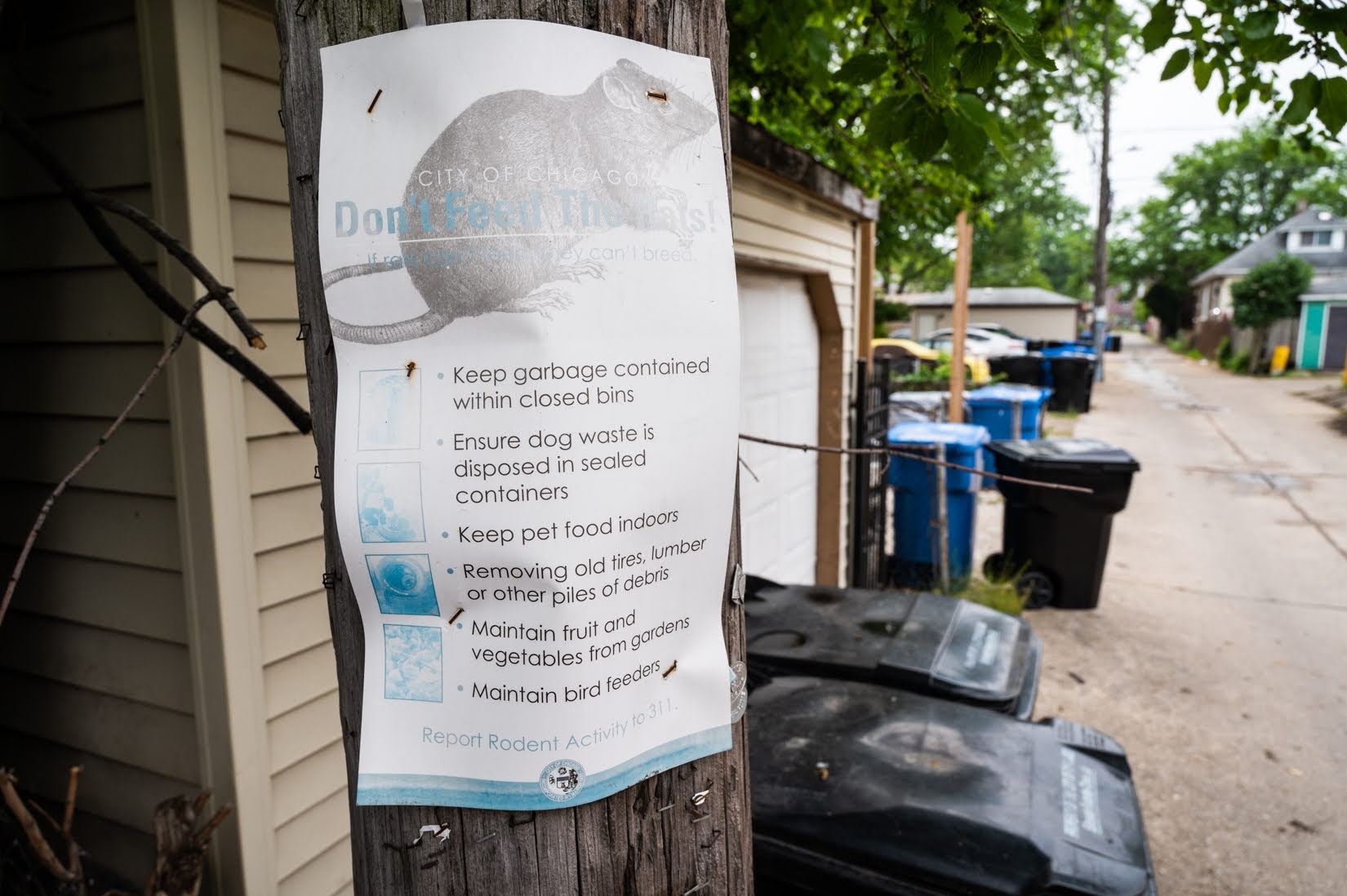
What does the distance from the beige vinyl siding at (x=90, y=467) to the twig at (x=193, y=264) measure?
1.58ft

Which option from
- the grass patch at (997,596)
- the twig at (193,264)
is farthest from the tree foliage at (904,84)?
the grass patch at (997,596)

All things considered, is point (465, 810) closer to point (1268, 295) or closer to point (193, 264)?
point (193, 264)

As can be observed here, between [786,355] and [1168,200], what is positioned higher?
[1168,200]

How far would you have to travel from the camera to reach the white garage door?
4.94 meters

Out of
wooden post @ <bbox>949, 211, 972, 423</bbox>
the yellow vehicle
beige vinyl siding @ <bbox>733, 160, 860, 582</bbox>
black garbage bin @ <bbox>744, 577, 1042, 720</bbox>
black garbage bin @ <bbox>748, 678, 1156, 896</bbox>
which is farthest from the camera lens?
the yellow vehicle

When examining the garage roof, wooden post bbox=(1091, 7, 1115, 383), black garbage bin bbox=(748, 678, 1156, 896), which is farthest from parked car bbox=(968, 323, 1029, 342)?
black garbage bin bbox=(748, 678, 1156, 896)

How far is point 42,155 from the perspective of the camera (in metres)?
1.79

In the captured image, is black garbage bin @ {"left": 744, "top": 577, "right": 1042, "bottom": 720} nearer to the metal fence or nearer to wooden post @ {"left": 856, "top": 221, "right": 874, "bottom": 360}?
the metal fence

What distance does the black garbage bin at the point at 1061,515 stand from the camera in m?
6.15

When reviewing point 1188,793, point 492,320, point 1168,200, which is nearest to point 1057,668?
point 1188,793

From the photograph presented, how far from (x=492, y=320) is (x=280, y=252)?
151 centimetres

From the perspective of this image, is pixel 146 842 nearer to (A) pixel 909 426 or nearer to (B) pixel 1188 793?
(B) pixel 1188 793

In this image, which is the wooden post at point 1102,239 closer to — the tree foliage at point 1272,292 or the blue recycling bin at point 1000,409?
the tree foliage at point 1272,292

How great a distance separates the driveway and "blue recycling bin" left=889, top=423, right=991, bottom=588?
0.80 meters
